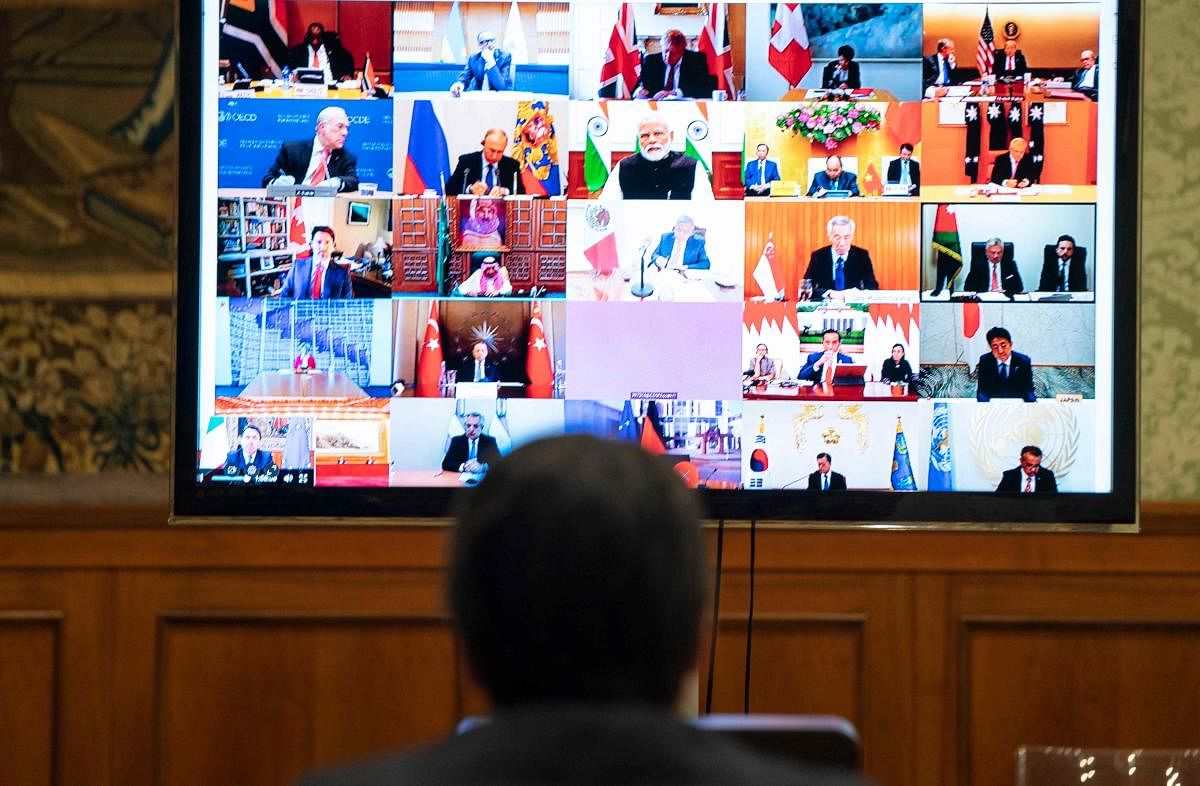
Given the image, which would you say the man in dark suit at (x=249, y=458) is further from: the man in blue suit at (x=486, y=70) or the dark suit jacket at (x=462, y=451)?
the man in blue suit at (x=486, y=70)

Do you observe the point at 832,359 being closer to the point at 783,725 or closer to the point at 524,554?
the point at 783,725

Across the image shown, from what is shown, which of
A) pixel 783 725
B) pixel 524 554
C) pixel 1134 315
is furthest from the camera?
pixel 1134 315

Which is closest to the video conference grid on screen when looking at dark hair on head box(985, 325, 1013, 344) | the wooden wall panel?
dark hair on head box(985, 325, 1013, 344)

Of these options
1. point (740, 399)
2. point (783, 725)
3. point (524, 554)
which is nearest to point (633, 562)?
point (524, 554)

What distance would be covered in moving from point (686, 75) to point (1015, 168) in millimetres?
821

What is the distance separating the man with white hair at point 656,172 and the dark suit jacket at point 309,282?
2.17 feet

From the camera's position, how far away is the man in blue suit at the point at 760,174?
125 inches

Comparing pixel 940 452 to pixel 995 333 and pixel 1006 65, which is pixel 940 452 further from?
pixel 1006 65

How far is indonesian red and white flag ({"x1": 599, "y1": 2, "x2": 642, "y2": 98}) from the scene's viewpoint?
317 cm

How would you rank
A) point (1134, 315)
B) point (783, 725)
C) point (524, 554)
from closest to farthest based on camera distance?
point (524, 554)
point (783, 725)
point (1134, 315)

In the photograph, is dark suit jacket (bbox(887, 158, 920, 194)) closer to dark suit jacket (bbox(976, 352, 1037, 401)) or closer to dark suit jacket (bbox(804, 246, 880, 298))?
dark suit jacket (bbox(804, 246, 880, 298))

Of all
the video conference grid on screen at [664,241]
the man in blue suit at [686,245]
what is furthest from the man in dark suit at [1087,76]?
the man in blue suit at [686,245]

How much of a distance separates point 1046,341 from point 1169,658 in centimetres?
82

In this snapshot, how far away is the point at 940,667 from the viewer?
3.18 metres
